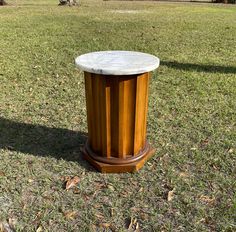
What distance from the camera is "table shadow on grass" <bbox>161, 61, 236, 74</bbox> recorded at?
19.7 feet

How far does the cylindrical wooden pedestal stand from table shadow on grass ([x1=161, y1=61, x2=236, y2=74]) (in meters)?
3.25

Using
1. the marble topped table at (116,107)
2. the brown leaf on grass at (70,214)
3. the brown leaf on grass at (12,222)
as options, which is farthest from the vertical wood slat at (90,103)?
the brown leaf on grass at (12,222)

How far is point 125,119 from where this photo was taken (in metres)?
2.84

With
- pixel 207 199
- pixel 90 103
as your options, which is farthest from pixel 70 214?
pixel 207 199

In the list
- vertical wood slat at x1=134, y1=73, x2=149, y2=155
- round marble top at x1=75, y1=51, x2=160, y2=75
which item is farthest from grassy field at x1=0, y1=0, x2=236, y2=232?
round marble top at x1=75, y1=51, x2=160, y2=75

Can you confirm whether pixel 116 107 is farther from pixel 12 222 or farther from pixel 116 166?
pixel 12 222

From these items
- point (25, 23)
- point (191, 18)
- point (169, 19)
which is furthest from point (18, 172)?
point (191, 18)

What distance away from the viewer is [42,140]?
3.57 meters

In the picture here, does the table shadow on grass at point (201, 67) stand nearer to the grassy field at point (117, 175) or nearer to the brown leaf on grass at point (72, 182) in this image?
the grassy field at point (117, 175)

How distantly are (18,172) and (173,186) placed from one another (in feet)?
4.43

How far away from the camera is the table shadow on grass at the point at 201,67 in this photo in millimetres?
6004

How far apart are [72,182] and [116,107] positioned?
74 cm

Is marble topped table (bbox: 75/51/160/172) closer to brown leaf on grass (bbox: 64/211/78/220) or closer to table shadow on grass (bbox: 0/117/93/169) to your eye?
table shadow on grass (bbox: 0/117/93/169)

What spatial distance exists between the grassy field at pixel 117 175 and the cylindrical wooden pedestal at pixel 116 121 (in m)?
0.12
